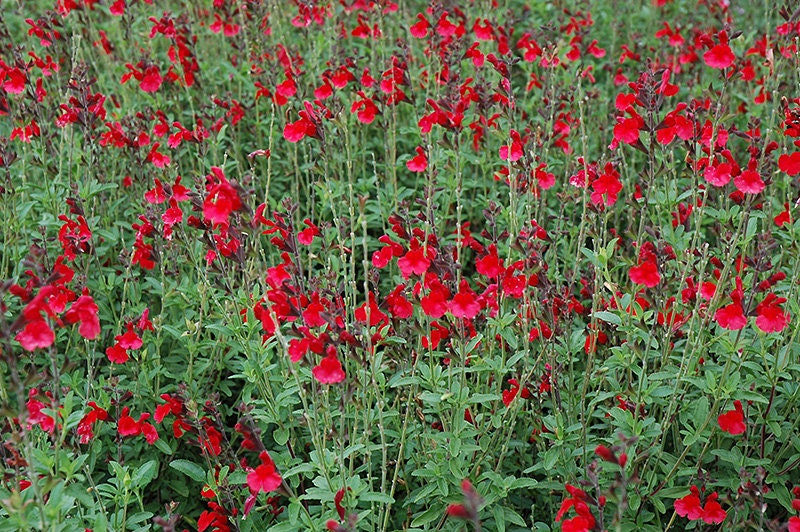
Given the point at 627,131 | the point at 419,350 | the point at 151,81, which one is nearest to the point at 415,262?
the point at 419,350

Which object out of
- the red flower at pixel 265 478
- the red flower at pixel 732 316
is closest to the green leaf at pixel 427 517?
the red flower at pixel 265 478

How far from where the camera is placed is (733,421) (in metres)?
2.88

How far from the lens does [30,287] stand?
2793 millimetres

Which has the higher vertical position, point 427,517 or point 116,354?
point 116,354

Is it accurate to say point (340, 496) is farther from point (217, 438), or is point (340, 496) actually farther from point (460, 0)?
point (460, 0)

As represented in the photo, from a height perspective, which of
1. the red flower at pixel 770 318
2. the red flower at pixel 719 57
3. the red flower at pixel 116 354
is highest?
the red flower at pixel 719 57

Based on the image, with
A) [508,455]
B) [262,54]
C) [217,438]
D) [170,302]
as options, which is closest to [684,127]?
[508,455]

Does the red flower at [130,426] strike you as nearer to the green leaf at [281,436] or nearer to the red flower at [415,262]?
the green leaf at [281,436]

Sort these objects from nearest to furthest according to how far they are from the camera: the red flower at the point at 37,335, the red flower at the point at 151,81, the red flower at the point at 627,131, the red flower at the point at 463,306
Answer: the red flower at the point at 37,335 < the red flower at the point at 463,306 < the red flower at the point at 627,131 < the red flower at the point at 151,81

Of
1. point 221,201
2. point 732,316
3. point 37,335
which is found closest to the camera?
point 37,335

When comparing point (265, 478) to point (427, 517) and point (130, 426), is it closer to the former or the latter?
point (427, 517)

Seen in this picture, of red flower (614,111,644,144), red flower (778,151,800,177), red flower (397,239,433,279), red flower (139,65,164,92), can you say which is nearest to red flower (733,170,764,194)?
red flower (778,151,800,177)

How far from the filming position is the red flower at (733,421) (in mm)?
2875

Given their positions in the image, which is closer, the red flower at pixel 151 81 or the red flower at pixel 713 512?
the red flower at pixel 713 512
